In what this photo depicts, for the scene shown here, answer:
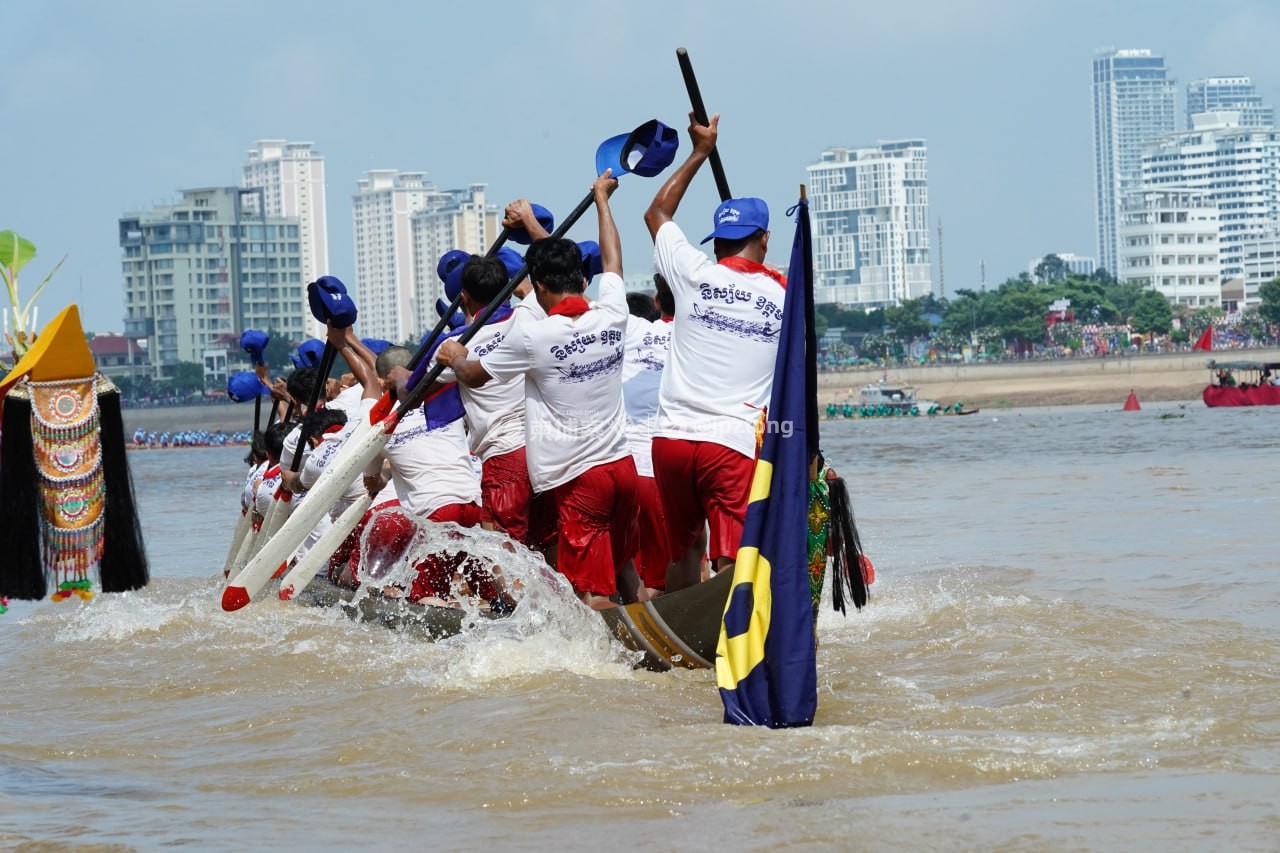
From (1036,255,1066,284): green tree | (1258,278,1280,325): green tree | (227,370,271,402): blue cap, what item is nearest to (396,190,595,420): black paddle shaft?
(227,370,271,402): blue cap

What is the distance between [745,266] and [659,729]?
1978mm

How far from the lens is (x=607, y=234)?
24.3ft

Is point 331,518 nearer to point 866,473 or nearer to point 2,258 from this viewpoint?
point 2,258

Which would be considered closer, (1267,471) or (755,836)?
(755,836)

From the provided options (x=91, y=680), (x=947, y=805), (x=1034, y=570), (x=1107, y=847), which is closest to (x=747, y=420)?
(x=947, y=805)

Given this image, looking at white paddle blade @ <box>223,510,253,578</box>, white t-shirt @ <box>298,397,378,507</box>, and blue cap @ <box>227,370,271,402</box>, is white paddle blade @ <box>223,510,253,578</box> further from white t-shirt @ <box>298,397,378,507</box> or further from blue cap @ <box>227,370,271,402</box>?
white t-shirt @ <box>298,397,378,507</box>

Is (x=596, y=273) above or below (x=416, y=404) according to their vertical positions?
above

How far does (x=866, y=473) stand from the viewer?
28625 millimetres

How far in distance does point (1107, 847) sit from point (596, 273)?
5.04 m

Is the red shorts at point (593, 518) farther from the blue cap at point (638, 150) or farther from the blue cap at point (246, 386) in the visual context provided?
the blue cap at point (246, 386)

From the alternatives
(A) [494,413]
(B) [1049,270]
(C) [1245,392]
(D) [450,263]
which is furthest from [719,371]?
(B) [1049,270]

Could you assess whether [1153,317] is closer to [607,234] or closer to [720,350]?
[607,234]

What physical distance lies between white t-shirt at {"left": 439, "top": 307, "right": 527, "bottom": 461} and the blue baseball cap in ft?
3.85

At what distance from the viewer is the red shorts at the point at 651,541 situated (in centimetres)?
766
